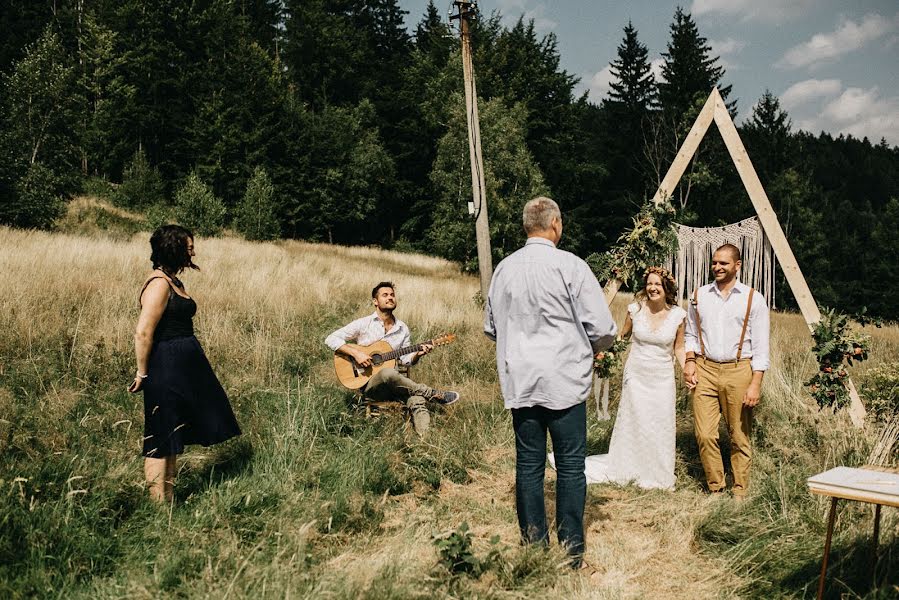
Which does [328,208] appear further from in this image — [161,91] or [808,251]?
[808,251]

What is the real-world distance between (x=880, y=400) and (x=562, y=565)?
4391 mm

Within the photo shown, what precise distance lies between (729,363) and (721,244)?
182 cm

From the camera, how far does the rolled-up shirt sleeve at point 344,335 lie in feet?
18.9

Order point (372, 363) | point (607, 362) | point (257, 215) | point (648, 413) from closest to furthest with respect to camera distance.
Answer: point (648, 413)
point (372, 363)
point (607, 362)
point (257, 215)

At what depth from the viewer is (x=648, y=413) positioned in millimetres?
4984

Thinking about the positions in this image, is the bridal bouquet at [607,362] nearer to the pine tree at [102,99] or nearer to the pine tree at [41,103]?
the pine tree at [41,103]

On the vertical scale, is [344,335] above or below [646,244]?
below

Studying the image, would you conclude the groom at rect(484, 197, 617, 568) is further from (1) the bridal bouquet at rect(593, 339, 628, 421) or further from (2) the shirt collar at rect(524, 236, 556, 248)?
(1) the bridal bouquet at rect(593, 339, 628, 421)

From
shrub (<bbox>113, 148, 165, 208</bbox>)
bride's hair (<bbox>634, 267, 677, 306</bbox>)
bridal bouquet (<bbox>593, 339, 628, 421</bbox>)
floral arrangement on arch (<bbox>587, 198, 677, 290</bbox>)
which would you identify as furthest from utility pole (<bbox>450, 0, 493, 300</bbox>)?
shrub (<bbox>113, 148, 165, 208</bbox>)

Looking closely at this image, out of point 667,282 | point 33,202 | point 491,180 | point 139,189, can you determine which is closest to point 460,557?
point 667,282

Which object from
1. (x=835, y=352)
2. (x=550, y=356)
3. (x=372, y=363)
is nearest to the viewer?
(x=550, y=356)

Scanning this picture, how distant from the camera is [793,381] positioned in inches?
272

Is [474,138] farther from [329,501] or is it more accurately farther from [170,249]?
[329,501]

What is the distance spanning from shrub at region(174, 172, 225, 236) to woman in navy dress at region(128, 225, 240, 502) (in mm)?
19430
